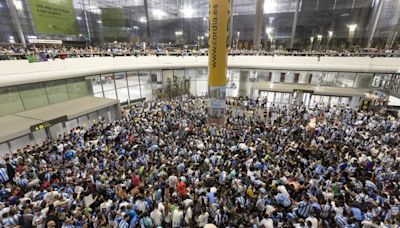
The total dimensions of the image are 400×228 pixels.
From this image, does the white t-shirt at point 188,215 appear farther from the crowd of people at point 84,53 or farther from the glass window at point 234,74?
the glass window at point 234,74

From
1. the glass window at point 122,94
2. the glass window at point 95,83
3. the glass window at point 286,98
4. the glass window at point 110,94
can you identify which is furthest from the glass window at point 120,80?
the glass window at point 286,98

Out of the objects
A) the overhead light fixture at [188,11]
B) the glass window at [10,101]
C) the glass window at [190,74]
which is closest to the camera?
the glass window at [10,101]

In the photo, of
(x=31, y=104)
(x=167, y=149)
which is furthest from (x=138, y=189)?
(x=31, y=104)

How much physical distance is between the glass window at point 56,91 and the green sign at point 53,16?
4223mm

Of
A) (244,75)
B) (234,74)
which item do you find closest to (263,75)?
(244,75)

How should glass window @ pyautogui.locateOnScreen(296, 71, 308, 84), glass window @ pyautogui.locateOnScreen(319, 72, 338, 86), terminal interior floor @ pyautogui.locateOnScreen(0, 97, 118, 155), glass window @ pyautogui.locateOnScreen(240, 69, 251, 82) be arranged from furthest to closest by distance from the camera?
glass window @ pyautogui.locateOnScreen(240, 69, 251, 82) < glass window @ pyautogui.locateOnScreen(296, 71, 308, 84) < glass window @ pyautogui.locateOnScreen(319, 72, 338, 86) < terminal interior floor @ pyautogui.locateOnScreen(0, 97, 118, 155)

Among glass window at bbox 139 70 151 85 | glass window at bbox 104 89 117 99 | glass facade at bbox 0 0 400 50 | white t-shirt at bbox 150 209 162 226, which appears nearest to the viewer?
white t-shirt at bbox 150 209 162 226

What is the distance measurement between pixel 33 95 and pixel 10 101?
1346 millimetres

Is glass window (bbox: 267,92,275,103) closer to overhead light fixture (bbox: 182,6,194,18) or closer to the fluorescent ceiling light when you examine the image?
the fluorescent ceiling light

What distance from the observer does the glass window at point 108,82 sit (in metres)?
19.7

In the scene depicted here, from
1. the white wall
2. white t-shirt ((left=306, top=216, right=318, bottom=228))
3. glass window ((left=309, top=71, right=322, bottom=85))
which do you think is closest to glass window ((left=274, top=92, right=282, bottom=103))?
the white wall

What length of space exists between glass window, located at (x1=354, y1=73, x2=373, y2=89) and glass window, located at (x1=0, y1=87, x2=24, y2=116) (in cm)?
2847

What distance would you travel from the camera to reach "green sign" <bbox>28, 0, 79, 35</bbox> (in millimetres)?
14953

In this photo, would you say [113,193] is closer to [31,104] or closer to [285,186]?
[285,186]
